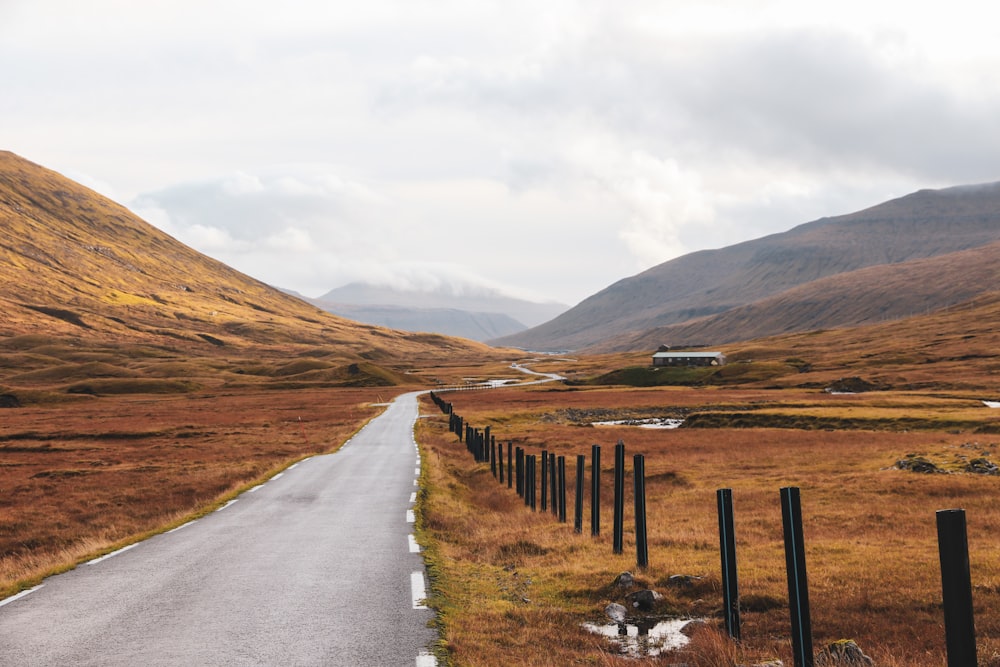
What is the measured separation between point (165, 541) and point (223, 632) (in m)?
8.38

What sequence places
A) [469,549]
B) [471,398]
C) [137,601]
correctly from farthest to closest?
[471,398], [469,549], [137,601]

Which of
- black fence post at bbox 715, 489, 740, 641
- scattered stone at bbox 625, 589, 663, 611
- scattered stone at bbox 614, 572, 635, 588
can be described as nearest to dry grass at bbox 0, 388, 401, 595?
scattered stone at bbox 614, 572, 635, 588

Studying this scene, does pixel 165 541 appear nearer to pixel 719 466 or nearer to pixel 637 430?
pixel 719 466

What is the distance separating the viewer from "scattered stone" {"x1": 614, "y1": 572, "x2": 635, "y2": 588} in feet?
39.0

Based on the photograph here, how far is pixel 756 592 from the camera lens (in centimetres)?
1129

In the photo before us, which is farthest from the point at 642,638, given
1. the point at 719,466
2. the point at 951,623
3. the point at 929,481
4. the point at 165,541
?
the point at 719,466

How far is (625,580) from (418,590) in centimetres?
Answer: 338

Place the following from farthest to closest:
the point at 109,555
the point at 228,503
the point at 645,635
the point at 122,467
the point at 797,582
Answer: the point at 122,467, the point at 228,503, the point at 109,555, the point at 645,635, the point at 797,582

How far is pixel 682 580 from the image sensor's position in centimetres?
1196

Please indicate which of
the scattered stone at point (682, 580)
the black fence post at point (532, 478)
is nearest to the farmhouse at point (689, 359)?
the black fence post at point (532, 478)

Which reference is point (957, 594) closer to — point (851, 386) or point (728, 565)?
point (728, 565)

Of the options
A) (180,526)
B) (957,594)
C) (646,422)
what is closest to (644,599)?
(957,594)

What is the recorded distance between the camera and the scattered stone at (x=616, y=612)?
1048cm

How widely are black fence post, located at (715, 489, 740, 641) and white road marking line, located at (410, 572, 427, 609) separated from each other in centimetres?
418
